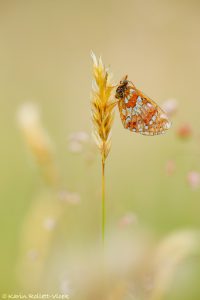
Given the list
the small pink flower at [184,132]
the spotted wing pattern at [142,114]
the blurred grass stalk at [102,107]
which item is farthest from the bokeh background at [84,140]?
the blurred grass stalk at [102,107]

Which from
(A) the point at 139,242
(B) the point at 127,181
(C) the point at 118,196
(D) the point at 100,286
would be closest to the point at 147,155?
(B) the point at 127,181

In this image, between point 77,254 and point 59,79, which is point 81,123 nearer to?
point 59,79

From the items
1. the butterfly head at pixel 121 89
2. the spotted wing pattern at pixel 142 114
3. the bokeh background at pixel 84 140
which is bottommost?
the bokeh background at pixel 84 140

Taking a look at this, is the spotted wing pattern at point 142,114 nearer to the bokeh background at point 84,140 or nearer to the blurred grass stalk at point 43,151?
the bokeh background at point 84,140

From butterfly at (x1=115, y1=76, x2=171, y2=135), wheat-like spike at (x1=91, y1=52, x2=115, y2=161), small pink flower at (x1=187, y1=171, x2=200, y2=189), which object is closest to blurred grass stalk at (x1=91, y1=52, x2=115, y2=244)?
wheat-like spike at (x1=91, y1=52, x2=115, y2=161)

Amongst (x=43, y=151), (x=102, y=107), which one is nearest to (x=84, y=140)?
(x=43, y=151)

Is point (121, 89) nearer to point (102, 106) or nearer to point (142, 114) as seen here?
point (142, 114)
